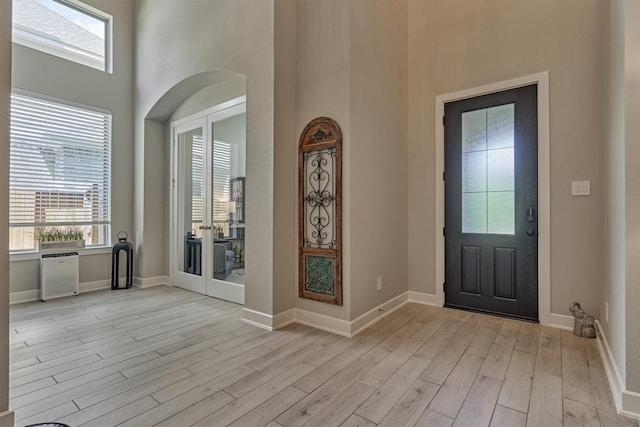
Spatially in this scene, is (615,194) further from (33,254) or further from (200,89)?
(33,254)

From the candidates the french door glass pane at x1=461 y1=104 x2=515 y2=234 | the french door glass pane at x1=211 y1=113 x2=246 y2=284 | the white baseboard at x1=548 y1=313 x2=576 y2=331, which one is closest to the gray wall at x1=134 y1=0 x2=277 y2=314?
the french door glass pane at x1=211 y1=113 x2=246 y2=284

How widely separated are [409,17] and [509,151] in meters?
2.05

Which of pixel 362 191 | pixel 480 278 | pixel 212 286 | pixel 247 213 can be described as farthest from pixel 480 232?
pixel 212 286

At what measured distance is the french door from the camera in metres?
3.89

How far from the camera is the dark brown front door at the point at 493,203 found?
3121mm

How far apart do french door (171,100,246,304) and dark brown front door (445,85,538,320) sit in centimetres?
244

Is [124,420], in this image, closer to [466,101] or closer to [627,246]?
[627,246]

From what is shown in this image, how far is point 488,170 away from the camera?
11.0ft

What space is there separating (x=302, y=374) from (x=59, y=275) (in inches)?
150

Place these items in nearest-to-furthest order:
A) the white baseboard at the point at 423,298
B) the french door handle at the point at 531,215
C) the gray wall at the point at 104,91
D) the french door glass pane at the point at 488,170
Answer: the french door handle at the point at 531,215 < the french door glass pane at the point at 488,170 < the white baseboard at the point at 423,298 < the gray wall at the point at 104,91

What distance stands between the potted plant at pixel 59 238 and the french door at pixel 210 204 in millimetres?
1183

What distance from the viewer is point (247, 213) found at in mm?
3227

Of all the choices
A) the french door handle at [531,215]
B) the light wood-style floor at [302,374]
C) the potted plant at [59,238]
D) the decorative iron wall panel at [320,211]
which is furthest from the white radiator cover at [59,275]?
the french door handle at [531,215]

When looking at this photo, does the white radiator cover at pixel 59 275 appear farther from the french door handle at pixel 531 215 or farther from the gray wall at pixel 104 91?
the french door handle at pixel 531 215
